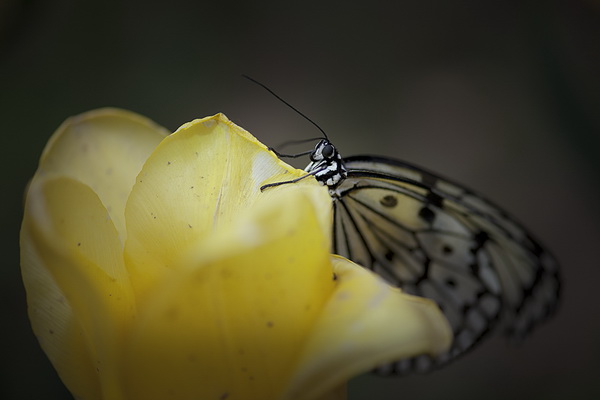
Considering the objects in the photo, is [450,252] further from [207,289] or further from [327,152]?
[207,289]

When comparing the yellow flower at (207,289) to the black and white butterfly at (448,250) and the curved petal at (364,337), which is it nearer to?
the curved petal at (364,337)

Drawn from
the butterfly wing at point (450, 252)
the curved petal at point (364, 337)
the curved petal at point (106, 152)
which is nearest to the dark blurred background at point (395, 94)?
the butterfly wing at point (450, 252)

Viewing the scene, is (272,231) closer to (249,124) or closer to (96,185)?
(96,185)

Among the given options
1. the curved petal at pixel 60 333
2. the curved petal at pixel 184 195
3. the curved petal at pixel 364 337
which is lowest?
the curved petal at pixel 60 333

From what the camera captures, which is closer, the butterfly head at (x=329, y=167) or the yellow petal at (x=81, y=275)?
the yellow petal at (x=81, y=275)

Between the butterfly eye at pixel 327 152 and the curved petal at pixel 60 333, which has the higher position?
the butterfly eye at pixel 327 152

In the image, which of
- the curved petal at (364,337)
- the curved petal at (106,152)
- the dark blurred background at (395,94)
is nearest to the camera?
the curved petal at (364,337)

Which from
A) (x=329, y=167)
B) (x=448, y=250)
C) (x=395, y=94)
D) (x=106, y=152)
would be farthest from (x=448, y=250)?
(x=395, y=94)

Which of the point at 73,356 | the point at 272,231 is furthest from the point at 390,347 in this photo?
the point at 73,356

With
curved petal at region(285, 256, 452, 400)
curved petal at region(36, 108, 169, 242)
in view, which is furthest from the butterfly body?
curved petal at region(285, 256, 452, 400)
